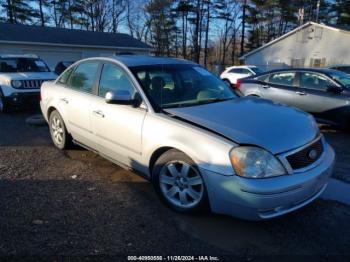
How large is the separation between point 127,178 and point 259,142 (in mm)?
2161

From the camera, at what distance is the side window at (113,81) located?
457 cm

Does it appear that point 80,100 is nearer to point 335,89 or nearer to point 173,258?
point 173,258

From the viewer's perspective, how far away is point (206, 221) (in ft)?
12.2

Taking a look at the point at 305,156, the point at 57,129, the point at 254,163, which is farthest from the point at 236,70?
the point at 254,163

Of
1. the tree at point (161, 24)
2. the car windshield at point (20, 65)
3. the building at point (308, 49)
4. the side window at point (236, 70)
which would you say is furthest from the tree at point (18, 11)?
the car windshield at point (20, 65)

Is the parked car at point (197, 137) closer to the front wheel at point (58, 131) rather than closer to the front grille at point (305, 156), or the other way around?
the front grille at point (305, 156)

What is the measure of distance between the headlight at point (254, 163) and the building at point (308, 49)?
2917 centimetres

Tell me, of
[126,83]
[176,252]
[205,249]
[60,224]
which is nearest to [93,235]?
[60,224]

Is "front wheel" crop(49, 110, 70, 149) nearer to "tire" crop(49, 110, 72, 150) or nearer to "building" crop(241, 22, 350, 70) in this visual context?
"tire" crop(49, 110, 72, 150)

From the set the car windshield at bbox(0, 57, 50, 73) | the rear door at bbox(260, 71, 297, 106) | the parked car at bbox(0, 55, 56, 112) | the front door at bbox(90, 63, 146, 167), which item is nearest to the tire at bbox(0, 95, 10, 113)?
the parked car at bbox(0, 55, 56, 112)

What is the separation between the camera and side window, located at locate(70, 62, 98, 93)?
520 centimetres

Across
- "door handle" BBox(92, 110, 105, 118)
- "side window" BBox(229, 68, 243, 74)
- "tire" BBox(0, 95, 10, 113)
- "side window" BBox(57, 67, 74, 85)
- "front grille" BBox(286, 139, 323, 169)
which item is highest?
"side window" BBox(57, 67, 74, 85)

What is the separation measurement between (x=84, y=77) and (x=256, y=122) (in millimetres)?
Answer: 2873

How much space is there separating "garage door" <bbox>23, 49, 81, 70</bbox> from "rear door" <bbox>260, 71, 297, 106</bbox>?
1970 centimetres
